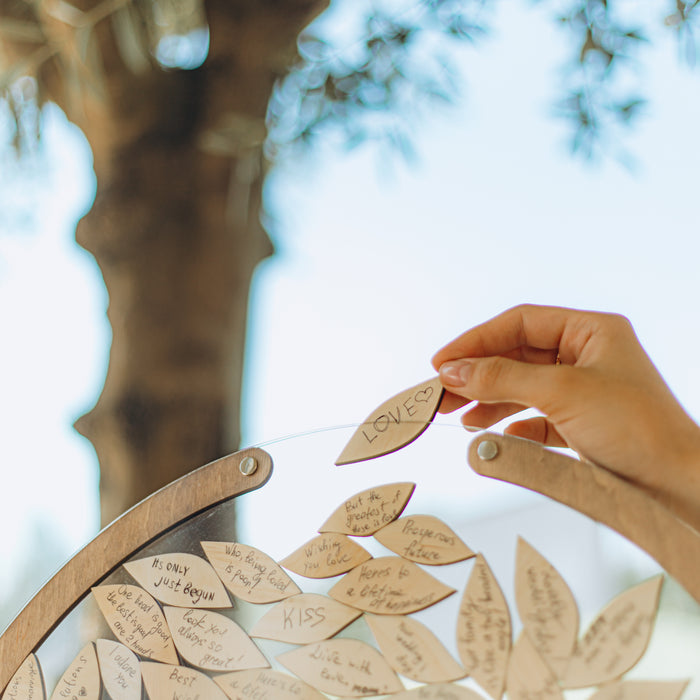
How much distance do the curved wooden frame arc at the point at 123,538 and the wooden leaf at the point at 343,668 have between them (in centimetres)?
10

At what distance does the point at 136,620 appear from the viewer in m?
0.39

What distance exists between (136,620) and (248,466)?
0.36 feet

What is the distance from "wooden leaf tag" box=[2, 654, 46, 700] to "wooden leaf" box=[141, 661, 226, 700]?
7cm

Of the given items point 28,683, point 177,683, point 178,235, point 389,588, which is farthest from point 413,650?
point 178,235

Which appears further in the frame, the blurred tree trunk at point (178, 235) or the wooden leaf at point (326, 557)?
the blurred tree trunk at point (178, 235)

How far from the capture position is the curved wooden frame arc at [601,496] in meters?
0.30

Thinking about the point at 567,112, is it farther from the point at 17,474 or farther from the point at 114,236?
the point at 17,474

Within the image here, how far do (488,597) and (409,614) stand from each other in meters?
0.04

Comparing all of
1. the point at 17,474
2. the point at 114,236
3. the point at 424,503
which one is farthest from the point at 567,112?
the point at 17,474

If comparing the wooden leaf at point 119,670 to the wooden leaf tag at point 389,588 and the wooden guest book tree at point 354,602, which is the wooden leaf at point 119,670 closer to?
the wooden guest book tree at point 354,602

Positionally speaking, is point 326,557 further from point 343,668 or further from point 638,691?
point 638,691

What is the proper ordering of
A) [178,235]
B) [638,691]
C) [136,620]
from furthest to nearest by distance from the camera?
[178,235]
[136,620]
[638,691]

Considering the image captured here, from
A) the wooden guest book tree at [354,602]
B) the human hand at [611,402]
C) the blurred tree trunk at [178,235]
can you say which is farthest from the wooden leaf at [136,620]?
the blurred tree trunk at [178,235]

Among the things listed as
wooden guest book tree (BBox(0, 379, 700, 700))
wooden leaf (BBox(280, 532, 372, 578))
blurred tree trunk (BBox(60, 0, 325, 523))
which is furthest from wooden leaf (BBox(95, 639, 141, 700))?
blurred tree trunk (BBox(60, 0, 325, 523))
